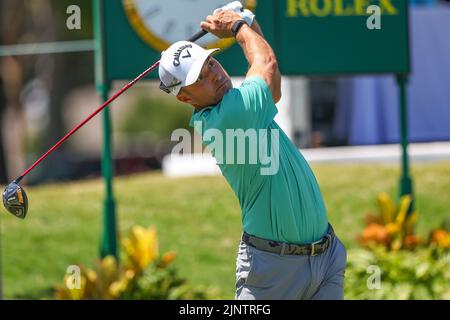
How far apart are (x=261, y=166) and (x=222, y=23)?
0.76 metres

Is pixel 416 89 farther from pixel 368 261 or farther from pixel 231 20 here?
pixel 231 20

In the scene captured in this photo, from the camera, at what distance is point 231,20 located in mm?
5008

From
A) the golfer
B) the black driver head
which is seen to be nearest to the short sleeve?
the golfer

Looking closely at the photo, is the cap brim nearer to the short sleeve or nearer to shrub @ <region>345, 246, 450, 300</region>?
the short sleeve

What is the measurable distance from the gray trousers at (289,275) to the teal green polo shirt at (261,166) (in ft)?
0.32

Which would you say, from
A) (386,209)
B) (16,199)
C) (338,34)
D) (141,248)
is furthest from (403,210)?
(16,199)

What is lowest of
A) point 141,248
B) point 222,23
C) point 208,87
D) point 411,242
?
point 411,242

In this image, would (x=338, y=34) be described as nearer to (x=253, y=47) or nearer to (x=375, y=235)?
(x=375, y=235)

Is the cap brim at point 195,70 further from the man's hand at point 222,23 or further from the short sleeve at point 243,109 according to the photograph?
the man's hand at point 222,23

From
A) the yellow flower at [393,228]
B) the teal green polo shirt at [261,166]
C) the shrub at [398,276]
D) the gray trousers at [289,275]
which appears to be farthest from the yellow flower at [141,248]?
the teal green polo shirt at [261,166]

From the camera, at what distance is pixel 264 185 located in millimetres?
A: 4781

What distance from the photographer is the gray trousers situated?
480 cm

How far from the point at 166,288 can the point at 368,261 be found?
5.00ft
